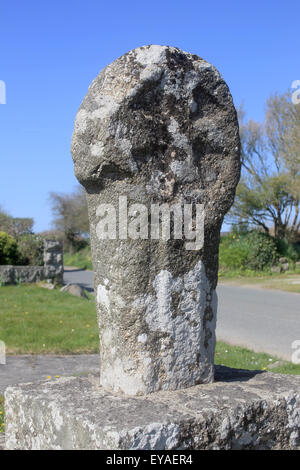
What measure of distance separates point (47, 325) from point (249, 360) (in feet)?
12.1

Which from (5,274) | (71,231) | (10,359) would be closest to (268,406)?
(10,359)

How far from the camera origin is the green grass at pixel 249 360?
6.30 meters

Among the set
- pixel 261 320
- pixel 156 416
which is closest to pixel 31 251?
pixel 261 320

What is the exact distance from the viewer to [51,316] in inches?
379

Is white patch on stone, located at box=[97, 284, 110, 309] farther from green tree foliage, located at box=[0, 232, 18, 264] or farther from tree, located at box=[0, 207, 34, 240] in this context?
tree, located at box=[0, 207, 34, 240]

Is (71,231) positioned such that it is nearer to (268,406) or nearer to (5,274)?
(5,274)

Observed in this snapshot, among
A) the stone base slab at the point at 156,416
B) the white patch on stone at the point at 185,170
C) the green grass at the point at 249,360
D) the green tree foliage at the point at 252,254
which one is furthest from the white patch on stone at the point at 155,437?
the green tree foliage at the point at 252,254

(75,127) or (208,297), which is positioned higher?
(75,127)

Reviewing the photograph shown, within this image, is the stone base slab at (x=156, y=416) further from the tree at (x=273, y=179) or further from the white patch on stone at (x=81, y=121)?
the tree at (x=273, y=179)

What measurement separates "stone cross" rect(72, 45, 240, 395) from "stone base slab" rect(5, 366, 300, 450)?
8.9 inches

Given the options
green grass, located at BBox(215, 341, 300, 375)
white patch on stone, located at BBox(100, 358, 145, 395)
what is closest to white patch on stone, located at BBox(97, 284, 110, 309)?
white patch on stone, located at BBox(100, 358, 145, 395)

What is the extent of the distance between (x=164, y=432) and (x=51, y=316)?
725cm

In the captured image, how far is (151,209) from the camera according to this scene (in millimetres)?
3213

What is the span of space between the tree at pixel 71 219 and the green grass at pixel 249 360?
2988 centimetres
